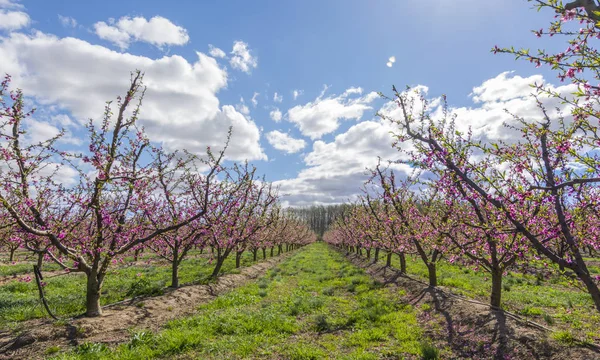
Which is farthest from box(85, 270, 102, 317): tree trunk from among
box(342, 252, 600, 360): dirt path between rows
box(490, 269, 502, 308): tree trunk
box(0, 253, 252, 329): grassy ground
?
box(490, 269, 502, 308): tree trunk

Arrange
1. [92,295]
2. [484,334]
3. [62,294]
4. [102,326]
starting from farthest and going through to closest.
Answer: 1. [62,294]
2. [92,295]
3. [102,326]
4. [484,334]

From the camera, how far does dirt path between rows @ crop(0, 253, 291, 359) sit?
326 inches

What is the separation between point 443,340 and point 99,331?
1057 centimetres

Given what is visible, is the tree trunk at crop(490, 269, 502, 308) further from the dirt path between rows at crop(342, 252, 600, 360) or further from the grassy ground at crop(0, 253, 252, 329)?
the grassy ground at crop(0, 253, 252, 329)

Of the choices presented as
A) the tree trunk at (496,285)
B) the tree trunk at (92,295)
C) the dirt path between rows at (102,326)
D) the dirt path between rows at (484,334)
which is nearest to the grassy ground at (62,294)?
the dirt path between rows at (102,326)

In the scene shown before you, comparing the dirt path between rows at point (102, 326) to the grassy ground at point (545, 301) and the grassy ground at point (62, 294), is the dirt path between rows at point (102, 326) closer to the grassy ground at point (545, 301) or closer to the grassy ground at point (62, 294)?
the grassy ground at point (62, 294)

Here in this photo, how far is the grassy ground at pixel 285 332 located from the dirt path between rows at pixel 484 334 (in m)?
0.78

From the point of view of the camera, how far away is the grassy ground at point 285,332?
805cm

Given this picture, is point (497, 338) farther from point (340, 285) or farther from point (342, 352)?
point (340, 285)

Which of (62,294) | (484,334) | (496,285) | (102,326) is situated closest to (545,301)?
(496,285)

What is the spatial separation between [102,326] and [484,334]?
11.8 metres

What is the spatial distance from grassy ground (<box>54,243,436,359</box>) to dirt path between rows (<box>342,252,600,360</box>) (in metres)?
0.78

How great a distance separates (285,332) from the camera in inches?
384

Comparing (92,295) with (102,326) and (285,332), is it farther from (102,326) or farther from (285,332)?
(285,332)
